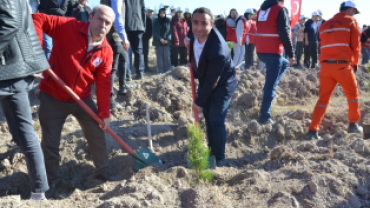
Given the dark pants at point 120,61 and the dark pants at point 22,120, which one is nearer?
the dark pants at point 22,120

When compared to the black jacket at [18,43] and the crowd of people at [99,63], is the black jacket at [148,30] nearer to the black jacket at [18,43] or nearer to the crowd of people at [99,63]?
the crowd of people at [99,63]

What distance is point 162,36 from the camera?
25.0ft

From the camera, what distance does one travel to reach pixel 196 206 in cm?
258

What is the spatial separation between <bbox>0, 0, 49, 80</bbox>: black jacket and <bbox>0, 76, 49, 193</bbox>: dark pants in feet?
0.31

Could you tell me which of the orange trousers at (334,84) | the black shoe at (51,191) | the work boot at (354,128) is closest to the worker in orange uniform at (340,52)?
the orange trousers at (334,84)

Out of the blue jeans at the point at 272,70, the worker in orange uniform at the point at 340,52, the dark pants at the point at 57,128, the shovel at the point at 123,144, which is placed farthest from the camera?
the blue jeans at the point at 272,70

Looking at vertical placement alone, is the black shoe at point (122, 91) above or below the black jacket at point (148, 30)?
below

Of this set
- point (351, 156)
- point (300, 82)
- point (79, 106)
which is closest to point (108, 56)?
point (79, 106)

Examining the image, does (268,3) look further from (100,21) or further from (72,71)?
(72,71)

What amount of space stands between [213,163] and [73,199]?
4.75 ft

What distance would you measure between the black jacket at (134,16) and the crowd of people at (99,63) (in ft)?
0.05

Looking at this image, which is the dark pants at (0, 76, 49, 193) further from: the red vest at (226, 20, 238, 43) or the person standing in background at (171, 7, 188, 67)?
the red vest at (226, 20, 238, 43)

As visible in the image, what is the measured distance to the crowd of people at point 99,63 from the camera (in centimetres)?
247

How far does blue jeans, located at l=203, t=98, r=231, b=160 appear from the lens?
11.9 feet
